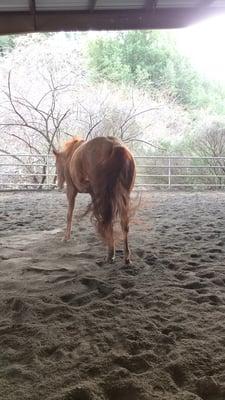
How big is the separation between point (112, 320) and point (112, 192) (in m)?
1.42

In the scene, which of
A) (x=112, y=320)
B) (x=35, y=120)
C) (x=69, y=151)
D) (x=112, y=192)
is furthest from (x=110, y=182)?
(x=35, y=120)

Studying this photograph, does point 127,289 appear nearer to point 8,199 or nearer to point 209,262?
point 209,262

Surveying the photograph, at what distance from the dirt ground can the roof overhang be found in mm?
2693

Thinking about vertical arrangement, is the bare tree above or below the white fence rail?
above

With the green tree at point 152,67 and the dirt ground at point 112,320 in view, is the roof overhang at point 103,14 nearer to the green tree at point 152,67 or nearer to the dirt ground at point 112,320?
the dirt ground at point 112,320

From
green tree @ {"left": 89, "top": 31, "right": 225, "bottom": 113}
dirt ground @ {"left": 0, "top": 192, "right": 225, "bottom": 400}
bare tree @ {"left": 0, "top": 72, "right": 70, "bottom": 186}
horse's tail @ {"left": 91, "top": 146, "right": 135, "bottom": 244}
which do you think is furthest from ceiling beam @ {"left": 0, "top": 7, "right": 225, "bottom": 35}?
green tree @ {"left": 89, "top": 31, "right": 225, "bottom": 113}

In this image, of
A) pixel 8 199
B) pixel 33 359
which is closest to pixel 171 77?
pixel 8 199

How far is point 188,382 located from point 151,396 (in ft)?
0.70

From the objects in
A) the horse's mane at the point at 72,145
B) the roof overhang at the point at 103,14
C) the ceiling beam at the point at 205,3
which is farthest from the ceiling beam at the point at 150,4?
the horse's mane at the point at 72,145

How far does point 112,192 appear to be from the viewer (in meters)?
3.74

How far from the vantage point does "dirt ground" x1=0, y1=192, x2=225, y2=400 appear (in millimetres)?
1880

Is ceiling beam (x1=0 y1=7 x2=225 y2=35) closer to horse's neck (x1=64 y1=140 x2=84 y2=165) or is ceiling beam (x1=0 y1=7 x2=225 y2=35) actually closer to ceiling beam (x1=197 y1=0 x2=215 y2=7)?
ceiling beam (x1=197 y1=0 x2=215 y2=7)

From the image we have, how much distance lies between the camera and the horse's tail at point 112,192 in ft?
12.2

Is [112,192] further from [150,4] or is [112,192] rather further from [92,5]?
[150,4]
